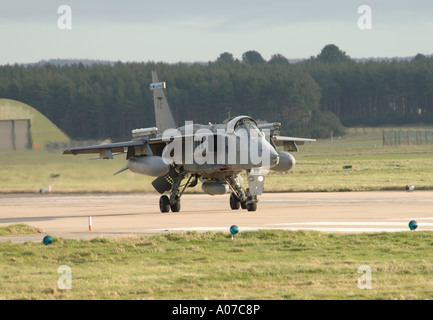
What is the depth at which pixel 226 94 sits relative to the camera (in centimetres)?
13438

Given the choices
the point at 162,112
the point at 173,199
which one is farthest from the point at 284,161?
the point at 162,112

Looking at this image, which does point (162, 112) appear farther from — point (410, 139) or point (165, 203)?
point (410, 139)

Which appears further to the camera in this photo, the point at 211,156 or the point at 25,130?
the point at 25,130

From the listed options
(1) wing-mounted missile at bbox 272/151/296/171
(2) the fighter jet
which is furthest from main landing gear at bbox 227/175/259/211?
(1) wing-mounted missile at bbox 272/151/296/171

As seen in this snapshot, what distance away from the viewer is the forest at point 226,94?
107125 millimetres

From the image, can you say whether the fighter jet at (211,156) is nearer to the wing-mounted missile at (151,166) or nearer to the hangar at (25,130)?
the wing-mounted missile at (151,166)

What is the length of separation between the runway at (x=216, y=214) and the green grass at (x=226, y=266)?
238 centimetres

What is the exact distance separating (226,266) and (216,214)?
1304cm

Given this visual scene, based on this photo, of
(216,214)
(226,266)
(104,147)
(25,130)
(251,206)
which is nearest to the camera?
(226,266)

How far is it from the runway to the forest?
3347 cm

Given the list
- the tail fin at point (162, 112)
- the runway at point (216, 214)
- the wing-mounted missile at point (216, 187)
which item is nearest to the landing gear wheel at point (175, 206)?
the runway at point (216, 214)

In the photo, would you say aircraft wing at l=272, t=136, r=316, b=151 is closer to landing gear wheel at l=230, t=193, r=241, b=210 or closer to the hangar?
landing gear wheel at l=230, t=193, r=241, b=210

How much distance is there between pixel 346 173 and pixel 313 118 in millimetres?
85929
